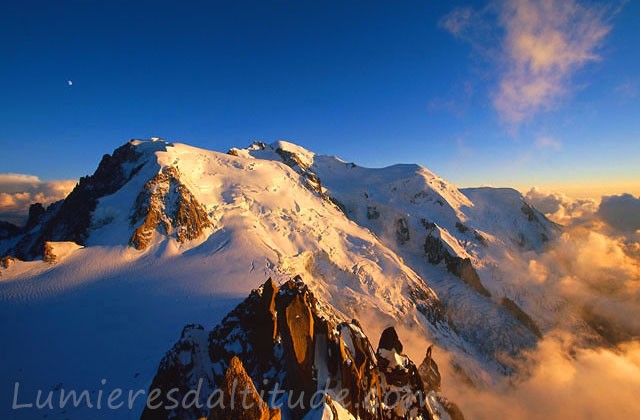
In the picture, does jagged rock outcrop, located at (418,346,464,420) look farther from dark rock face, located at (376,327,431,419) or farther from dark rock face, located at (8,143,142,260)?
dark rock face, located at (8,143,142,260)

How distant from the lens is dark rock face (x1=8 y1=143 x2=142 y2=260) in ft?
199

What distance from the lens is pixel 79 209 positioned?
7112cm

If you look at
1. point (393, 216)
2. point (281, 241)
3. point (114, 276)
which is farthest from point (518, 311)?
point (114, 276)

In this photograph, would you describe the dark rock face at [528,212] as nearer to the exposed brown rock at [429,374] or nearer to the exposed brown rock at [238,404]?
the exposed brown rock at [429,374]

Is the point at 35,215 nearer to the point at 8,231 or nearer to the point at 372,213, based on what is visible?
the point at 8,231

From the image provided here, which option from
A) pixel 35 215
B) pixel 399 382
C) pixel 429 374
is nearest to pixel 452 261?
pixel 429 374

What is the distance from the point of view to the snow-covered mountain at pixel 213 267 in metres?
33.1

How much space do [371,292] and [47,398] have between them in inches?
2074

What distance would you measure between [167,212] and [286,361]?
47.9m

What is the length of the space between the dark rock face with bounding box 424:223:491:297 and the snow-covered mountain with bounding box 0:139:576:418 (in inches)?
16.6

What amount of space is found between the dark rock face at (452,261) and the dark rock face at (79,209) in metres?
96.1

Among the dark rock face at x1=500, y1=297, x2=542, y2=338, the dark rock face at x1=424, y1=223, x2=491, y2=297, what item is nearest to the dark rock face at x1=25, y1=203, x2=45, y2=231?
the dark rock face at x1=424, y1=223, x2=491, y2=297

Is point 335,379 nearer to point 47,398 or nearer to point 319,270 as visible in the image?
point 47,398

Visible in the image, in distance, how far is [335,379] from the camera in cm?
2092
